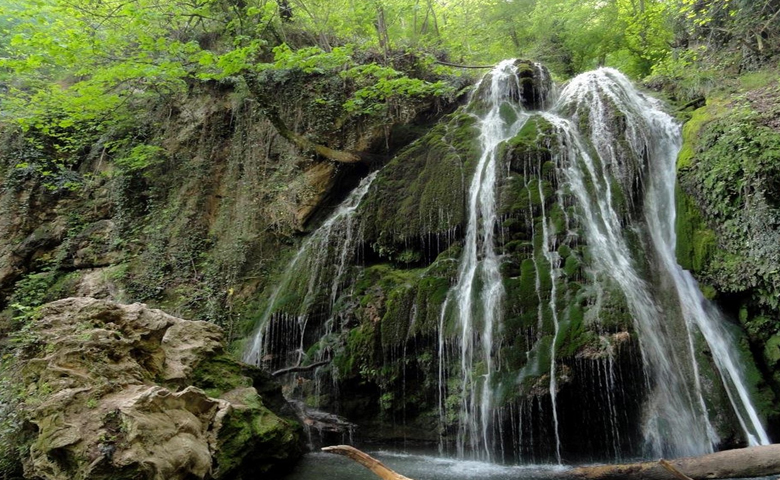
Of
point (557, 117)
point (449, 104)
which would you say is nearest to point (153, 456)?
point (557, 117)

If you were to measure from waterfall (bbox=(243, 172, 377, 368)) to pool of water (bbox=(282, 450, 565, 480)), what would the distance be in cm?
277

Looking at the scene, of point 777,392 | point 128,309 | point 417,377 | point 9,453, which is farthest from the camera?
point 417,377

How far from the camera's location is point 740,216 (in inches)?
251

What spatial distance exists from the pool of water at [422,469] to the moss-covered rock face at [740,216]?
3257 millimetres

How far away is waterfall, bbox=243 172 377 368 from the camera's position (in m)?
8.79

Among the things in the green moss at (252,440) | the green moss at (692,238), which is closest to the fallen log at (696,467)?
the green moss at (252,440)

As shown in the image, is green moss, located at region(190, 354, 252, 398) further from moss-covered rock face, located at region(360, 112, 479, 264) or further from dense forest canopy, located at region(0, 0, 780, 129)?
dense forest canopy, located at region(0, 0, 780, 129)

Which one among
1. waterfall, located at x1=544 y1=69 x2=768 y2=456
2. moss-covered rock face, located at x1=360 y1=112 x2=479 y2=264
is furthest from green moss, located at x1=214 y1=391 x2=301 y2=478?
waterfall, located at x1=544 y1=69 x2=768 y2=456

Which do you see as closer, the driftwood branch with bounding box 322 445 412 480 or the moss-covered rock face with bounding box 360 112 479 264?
the driftwood branch with bounding box 322 445 412 480

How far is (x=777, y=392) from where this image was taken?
577 cm

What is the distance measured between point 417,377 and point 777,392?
4943 millimetres

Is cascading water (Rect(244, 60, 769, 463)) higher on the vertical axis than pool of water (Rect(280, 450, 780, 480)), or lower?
higher

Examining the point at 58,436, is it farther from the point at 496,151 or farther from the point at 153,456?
the point at 496,151

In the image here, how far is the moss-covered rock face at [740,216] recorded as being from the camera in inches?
236
